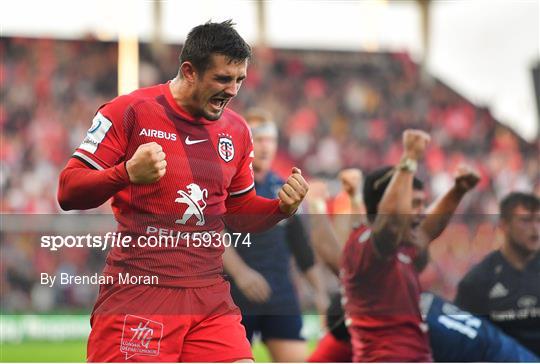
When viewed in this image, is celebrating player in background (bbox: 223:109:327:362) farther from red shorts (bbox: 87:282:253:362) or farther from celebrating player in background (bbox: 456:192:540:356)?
red shorts (bbox: 87:282:253:362)

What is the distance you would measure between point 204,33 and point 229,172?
618 mm

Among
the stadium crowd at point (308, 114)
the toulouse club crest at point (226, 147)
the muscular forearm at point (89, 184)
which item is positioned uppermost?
the toulouse club crest at point (226, 147)

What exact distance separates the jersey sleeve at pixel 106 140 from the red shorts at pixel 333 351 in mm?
2502

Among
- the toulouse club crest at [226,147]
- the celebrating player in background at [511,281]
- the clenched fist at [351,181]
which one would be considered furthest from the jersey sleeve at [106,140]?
the clenched fist at [351,181]

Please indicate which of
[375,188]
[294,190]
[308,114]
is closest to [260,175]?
[375,188]

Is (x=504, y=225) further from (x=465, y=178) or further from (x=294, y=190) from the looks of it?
(x=294, y=190)

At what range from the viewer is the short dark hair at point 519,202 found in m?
5.72

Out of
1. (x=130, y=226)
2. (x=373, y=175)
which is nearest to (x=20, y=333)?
(x=373, y=175)

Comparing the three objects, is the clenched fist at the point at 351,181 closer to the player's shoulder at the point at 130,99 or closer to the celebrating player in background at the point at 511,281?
the celebrating player in background at the point at 511,281

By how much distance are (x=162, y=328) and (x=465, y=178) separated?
216 cm

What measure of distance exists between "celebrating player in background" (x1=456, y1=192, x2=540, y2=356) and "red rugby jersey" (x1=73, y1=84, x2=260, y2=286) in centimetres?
180

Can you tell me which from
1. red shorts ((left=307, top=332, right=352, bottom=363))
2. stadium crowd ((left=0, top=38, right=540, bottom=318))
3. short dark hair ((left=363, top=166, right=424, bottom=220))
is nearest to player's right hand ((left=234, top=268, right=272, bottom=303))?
red shorts ((left=307, top=332, right=352, bottom=363))

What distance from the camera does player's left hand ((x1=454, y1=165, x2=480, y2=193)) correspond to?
17.7 ft

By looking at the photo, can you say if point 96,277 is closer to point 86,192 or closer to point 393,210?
point 86,192
